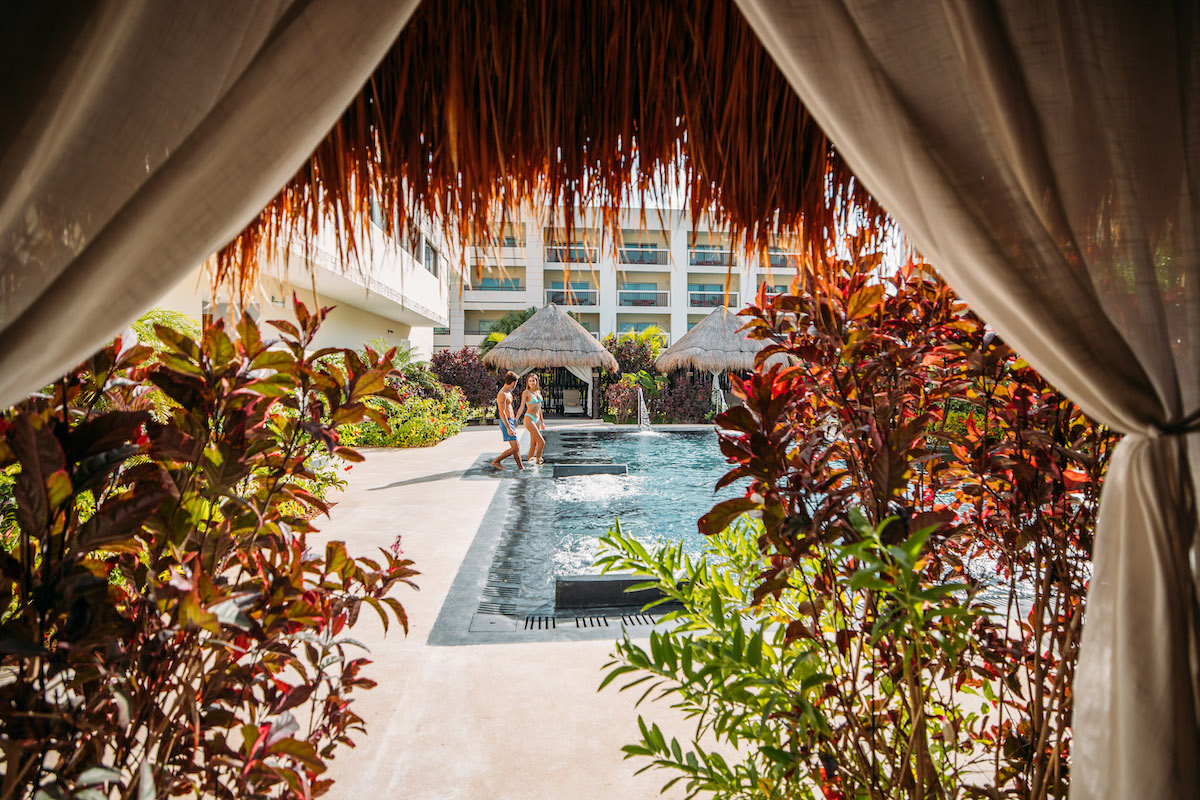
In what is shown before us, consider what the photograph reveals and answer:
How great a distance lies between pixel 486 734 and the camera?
2.12 m

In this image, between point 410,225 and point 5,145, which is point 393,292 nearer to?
point 410,225

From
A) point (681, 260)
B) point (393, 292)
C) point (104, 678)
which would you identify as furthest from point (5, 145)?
point (681, 260)

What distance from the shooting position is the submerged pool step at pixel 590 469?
26.9ft

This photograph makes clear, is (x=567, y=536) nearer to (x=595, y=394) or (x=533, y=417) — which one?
(x=533, y=417)

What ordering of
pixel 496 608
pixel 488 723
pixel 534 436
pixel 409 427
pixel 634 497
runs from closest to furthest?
pixel 488 723 < pixel 496 608 < pixel 634 497 < pixel 534 436 < pixel 409 427

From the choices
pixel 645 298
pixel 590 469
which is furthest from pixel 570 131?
pixel 645 298

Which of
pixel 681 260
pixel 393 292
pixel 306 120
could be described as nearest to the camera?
pixel 306 120

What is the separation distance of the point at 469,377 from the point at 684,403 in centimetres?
680

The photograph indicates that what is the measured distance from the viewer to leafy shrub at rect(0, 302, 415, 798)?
94cm

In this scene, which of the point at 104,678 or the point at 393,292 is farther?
the point at 393,292

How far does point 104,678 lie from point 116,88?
954 millimetres

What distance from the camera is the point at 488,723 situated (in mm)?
2184

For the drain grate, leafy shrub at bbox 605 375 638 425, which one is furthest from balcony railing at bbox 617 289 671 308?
the drain grate

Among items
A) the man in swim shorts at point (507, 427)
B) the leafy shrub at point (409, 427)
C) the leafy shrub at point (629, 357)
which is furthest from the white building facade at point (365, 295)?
the leafy shrub at point (629, 357)
